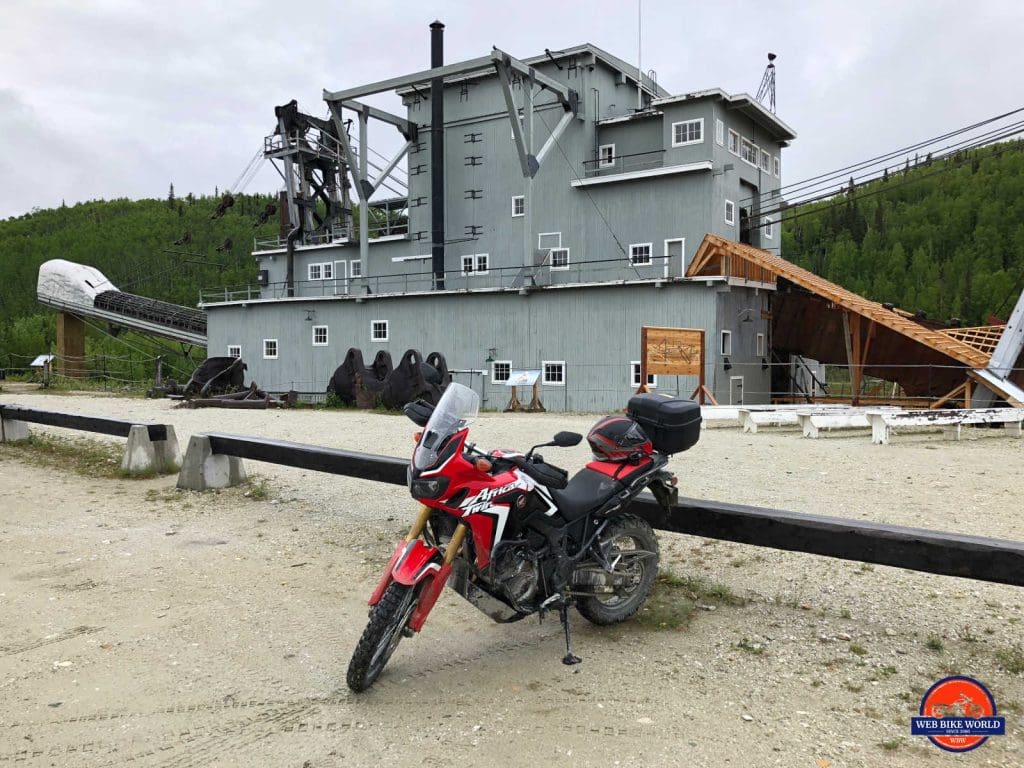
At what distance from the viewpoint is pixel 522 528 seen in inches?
147

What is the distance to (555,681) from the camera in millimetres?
3463

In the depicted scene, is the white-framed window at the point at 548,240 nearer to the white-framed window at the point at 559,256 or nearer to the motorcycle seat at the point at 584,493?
the white-framed window at the point at 559,256

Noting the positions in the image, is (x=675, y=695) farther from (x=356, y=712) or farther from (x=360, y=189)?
(x=360, y=189)

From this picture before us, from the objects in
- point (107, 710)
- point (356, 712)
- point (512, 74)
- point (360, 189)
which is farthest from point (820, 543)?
point (360, 189)

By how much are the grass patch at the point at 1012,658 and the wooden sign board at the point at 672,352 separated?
12717 millimetres

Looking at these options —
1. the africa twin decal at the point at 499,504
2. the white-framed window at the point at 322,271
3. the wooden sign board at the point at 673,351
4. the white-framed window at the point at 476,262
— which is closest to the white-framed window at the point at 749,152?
the white-framed window at the point at 476,262

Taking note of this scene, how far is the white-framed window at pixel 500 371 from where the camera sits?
25391 mm

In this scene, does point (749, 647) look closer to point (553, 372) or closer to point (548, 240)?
point (553, 372)

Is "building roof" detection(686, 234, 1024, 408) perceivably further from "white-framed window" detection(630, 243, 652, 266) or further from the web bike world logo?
the web bike world logo

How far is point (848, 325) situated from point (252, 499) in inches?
758

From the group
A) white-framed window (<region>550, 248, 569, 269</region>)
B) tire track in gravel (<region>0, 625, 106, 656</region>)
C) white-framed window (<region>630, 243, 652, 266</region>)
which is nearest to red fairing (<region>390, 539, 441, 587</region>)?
tire track in gravel (<region>0, 625, 106, 656</region>)

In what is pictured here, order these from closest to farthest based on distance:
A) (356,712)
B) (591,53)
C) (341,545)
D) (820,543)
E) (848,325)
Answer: (356,712) < (820,543) < (341,545) < (848,325) < (591,53)

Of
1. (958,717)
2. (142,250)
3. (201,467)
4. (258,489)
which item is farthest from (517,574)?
(142,250)

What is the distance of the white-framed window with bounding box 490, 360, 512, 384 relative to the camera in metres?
25.4
